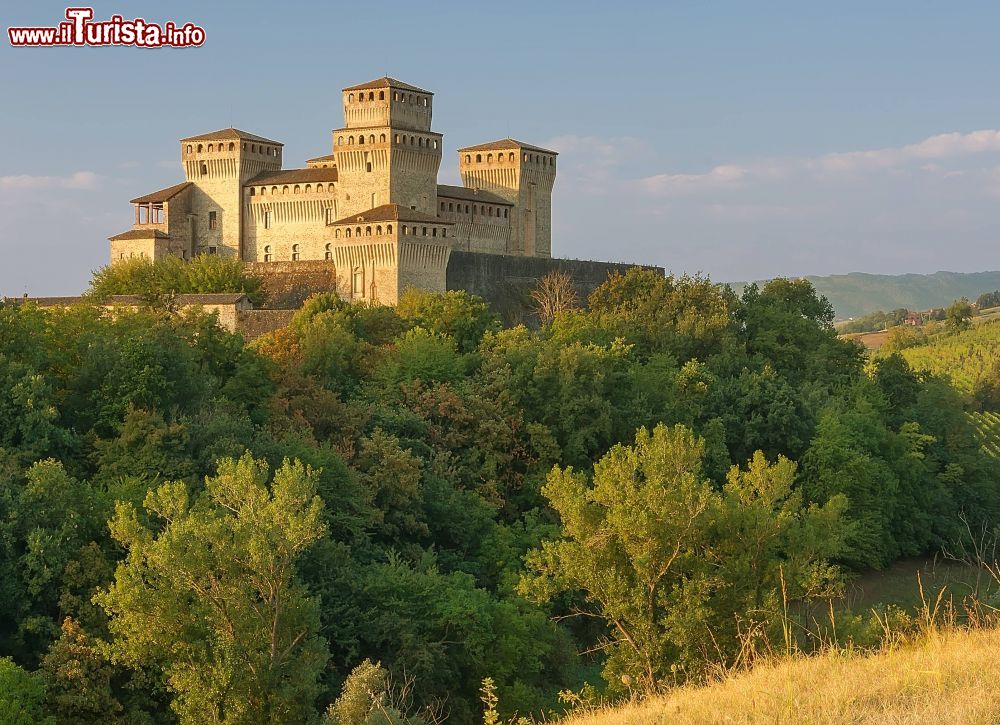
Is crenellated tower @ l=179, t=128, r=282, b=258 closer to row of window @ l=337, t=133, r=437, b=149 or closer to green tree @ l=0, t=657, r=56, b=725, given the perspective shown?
row of window @ l=337, t=133, r=437, b=149

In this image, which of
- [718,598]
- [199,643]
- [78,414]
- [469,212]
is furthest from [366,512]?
[469,212]

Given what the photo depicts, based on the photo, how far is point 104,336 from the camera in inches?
1312

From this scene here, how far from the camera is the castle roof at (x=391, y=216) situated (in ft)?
164

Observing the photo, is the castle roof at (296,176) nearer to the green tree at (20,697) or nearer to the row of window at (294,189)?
the row of window at (294,189)

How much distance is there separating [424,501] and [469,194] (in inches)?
1085

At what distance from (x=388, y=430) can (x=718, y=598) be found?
16065 mm

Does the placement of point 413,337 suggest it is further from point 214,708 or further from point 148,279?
point 214,708

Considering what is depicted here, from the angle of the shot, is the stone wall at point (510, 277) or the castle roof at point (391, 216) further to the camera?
the stone wall at point (510, 277)

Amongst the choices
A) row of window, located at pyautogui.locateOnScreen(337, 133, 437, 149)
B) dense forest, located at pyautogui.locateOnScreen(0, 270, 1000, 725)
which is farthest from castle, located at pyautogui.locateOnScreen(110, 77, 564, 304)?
dense forest, located at pyautogui.locateOnScreen(0, 270, 1000, 725)

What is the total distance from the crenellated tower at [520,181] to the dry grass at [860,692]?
158 feet

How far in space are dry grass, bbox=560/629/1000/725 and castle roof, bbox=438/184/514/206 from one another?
45.5 meters

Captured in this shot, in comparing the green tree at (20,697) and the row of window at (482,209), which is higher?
the row of window at (482,209)

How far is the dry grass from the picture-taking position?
32.4 feet

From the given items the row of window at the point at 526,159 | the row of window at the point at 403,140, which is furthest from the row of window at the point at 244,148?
the row of window at the point at 526,159
